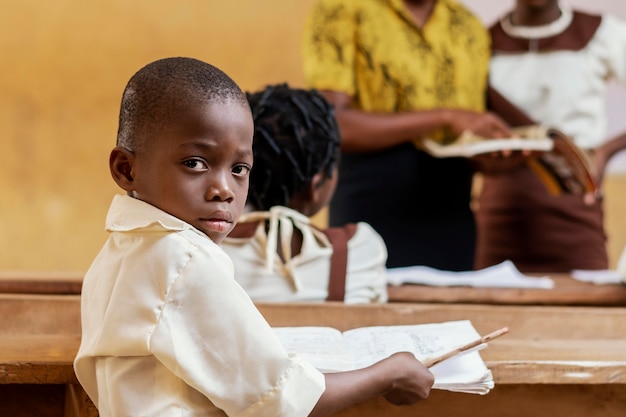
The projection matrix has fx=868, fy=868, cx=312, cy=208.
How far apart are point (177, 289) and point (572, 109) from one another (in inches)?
76.6

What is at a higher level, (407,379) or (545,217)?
(407,379)

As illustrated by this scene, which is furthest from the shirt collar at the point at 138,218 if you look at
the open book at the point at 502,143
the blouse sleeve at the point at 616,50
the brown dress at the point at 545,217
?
the blouse sleeve at the point at 616,50

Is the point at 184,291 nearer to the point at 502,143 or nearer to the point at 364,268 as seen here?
the point at 364,268

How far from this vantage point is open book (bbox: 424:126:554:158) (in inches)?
91.7

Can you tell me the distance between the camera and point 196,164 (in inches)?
39.7

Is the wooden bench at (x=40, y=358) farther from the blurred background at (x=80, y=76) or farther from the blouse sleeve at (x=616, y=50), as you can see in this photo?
the blurred background at (x=80, y=76)

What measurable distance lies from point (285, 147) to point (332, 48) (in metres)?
0.61

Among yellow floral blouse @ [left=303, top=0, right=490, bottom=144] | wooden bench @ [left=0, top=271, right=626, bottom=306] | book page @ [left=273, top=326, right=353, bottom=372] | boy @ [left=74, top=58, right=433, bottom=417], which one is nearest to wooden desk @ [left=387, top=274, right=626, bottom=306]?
wooden bench @ [left=0, top=271, right=626, bottom=306]

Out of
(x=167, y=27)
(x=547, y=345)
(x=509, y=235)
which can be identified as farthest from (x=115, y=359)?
(x=167, y=27)

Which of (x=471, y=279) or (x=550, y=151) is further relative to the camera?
(x=550, y=151)

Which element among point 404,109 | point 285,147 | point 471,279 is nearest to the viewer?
point 285,147

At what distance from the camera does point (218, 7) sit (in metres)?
4.91

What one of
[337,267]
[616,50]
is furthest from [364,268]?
[616,50]

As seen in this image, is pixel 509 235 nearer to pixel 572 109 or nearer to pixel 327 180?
pixel 572 109
